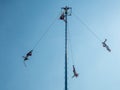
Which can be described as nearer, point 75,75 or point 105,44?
point 75,75

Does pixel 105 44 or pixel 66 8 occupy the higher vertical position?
pixel 66 8

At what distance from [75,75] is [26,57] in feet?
19.4

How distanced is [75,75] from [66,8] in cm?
664

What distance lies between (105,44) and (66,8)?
5635 millimetres

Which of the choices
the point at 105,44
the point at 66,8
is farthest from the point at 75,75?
the point at 66,8

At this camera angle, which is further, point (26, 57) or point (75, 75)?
point (26, 57)

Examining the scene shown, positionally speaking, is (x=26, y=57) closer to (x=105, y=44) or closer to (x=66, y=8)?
(x=66, y=8)

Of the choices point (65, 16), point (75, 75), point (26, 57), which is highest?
point (65, 16)

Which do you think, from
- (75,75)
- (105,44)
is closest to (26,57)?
(75,75)

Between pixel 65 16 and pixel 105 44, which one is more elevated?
pixel 65 16

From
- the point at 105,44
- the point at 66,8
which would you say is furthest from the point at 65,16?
the point at 105,44

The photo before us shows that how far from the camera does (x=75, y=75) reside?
882 inches

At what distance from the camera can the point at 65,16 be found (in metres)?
23.4

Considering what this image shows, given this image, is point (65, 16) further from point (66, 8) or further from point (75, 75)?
point (75, 75)
